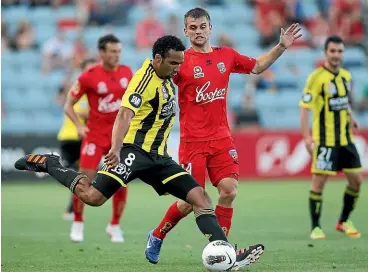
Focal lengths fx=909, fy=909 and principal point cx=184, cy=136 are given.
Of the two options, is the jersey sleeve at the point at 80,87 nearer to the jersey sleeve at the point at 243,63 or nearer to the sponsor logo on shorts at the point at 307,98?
the sponsor logo on shorts at the point at 307,98

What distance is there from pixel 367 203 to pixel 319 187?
4.50m

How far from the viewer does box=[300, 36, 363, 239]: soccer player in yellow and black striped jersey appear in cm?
1184

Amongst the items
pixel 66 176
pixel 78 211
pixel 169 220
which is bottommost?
pixel 78 211

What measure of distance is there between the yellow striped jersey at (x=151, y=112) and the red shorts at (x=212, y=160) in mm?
620

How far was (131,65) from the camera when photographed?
2334 cm

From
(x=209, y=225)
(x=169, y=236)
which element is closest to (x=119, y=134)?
(x=209, y=225)

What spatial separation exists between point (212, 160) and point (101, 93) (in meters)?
3.06

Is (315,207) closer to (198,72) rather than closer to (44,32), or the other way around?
(198,72)

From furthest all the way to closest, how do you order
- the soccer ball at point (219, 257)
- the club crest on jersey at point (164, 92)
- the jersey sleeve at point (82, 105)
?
the jersey sleeve at point (82, 105)
the club crest on jersey at point (164, 92)
the soccer ball at point (219, 257)

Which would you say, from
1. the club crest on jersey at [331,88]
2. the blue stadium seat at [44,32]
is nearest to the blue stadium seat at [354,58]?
the blue stadium seat at [44,32]

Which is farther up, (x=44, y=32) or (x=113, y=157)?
(x=44, y=32)

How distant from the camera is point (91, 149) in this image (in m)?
11.9

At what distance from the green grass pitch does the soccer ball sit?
821 millimetres

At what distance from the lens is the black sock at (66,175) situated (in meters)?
8.72
